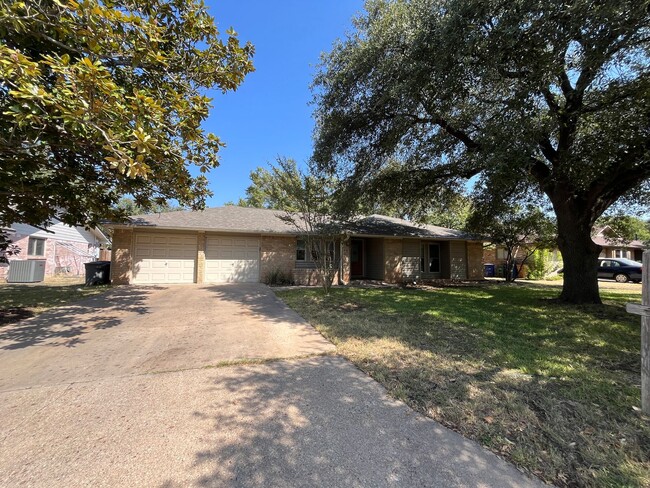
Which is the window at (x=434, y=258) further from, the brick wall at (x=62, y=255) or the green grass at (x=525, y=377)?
the brick wall at (x=62, y=255)

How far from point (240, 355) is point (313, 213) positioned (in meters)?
6.91

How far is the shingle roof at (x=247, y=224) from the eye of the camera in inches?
506

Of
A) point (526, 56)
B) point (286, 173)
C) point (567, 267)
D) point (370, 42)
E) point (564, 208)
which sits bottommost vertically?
point (567, 267)

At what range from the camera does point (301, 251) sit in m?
14.8

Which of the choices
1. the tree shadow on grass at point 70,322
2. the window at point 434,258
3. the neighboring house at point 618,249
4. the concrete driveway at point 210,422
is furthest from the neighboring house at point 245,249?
the neighboring house at point 618,249

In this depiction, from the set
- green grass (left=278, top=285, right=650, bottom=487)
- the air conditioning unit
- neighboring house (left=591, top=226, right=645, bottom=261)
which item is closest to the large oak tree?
green grass (left=278, top=285, right=650, bottom=487)

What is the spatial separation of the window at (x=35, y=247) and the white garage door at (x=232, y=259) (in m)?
12.8

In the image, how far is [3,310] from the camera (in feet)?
24.0

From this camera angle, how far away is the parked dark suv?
19.6 metres

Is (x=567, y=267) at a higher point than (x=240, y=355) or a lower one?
higher

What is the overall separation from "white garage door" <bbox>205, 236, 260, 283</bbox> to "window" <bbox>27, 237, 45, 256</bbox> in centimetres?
1277

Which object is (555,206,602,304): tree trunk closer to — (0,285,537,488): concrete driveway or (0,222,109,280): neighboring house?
(0,285,537,488): concrete driveway

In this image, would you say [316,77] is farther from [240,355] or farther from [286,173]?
[240,355]

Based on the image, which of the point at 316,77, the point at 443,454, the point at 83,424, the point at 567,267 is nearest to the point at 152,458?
the point at 83,424
